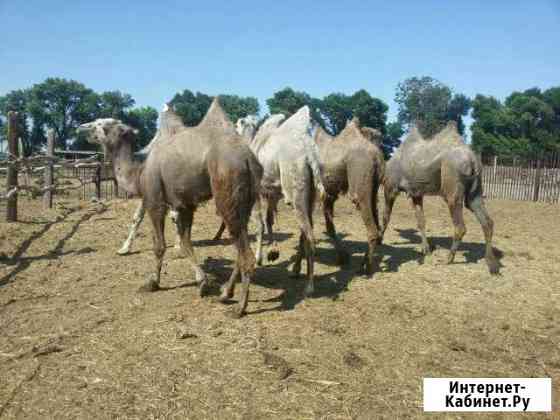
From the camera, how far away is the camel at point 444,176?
748 centimetres

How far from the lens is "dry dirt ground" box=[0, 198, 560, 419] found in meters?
3.26

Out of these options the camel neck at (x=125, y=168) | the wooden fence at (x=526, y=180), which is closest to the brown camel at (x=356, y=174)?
the camel neck at (x=125, y=168)

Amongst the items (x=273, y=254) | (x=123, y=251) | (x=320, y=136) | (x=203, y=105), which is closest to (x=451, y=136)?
(x=320, y=136)

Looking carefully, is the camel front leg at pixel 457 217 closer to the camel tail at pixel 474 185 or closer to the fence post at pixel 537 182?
the camel tail at pixel 474 185

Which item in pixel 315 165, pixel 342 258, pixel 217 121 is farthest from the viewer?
pixel 342 258

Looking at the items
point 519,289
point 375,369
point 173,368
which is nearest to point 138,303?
point 173,368

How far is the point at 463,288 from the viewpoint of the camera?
256 inches

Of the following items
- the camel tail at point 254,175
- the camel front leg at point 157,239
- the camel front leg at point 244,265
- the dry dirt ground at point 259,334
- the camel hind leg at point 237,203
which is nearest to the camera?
the dry dirt ground at point 259,334

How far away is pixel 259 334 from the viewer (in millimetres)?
4469

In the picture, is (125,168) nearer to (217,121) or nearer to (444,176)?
(217,121)

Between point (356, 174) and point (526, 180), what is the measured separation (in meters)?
17.7

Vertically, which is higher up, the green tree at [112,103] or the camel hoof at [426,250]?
the green tree at [112,103]

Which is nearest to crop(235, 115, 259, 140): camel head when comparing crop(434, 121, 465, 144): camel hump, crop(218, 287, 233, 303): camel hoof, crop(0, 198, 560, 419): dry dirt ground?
crop(0, 198, 560, 419): dry dirt ground

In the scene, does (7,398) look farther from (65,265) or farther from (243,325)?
(65,265)
